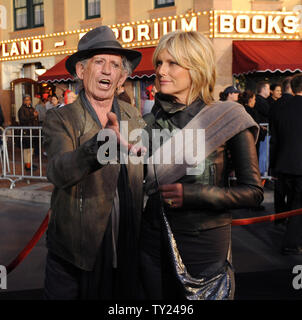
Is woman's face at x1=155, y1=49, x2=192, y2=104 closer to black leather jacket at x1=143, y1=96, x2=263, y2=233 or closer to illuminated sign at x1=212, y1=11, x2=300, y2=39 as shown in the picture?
black leather jacket at x1=143, y1=96, x2=263, y2=233

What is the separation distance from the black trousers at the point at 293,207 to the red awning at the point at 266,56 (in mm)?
7569

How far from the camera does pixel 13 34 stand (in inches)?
768

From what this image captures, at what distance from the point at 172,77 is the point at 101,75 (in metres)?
0.42

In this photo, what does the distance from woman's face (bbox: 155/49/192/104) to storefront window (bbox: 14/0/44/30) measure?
17.9m

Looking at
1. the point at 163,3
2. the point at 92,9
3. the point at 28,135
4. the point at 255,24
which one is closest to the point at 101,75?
the point at 28,135

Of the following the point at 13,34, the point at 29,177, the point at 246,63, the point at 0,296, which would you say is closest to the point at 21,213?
the point at 29,177

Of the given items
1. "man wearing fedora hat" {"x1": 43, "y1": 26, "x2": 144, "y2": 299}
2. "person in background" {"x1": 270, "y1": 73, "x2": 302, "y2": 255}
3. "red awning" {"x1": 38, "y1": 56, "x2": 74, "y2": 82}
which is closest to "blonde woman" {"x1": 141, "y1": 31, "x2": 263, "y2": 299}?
"man wearing fedora hat" {"x1": 43, "y1": 26, "x2": 144, "y2": 299}

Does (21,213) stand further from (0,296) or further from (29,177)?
(0,296)

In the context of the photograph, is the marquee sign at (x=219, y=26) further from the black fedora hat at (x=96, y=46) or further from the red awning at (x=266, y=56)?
the black fedora hat at (x=96, y=46)

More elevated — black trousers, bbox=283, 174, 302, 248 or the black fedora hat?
the black fedora hat

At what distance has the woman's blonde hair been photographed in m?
1.99

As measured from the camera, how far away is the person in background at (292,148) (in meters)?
5.34

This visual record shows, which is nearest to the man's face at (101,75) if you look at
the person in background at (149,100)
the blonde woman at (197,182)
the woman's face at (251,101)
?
the blonde woman at (197,182)

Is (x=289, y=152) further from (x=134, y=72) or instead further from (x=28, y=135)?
(x=134, y=72)
